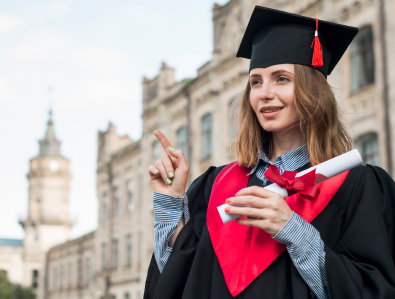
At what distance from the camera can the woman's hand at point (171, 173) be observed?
7.50ft

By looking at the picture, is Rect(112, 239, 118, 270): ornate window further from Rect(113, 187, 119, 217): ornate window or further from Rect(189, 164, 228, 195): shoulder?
Rect(189, 164, 228, 195): shoulder

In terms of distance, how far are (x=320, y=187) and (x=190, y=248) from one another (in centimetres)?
65

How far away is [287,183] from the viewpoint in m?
1.98

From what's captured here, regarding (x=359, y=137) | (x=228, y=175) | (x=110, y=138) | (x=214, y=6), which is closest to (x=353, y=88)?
(x=359, y=137)

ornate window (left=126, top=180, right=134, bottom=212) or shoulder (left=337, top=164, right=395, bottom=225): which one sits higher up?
ornate window (left=126, top=180, right=134, bottom=212)

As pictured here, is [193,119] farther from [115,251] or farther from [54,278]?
[54,278]

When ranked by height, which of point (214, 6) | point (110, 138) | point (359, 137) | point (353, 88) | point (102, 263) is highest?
point (214, 6)

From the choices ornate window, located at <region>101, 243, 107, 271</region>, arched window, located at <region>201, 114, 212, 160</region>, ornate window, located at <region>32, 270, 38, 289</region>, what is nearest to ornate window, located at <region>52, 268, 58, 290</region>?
ornate window, located at <region>32, 270, 38, 289</region>

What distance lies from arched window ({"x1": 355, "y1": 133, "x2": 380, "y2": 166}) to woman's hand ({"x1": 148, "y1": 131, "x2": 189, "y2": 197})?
1034 centimetres

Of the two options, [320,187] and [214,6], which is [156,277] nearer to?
[320,187]

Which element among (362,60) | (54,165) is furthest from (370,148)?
(54,165)

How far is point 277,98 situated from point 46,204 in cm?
6611

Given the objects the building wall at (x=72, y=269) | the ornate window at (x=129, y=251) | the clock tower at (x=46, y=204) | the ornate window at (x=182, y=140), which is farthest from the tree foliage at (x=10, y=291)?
the ornate window at (x=182, y=140)

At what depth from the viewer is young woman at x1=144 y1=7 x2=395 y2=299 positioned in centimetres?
184
